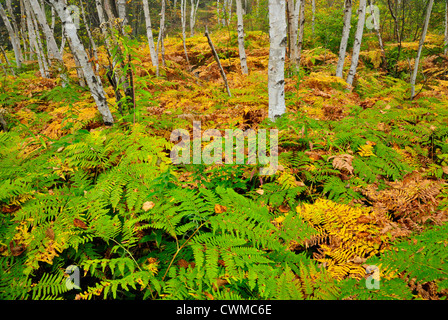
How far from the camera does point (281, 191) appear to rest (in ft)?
7.58

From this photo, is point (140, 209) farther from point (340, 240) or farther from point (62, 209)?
point (340, 240)

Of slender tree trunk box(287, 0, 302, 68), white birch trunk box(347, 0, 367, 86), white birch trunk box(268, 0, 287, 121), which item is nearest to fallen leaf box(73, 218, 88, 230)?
white birch trunk box(268, 0, 287, 121)

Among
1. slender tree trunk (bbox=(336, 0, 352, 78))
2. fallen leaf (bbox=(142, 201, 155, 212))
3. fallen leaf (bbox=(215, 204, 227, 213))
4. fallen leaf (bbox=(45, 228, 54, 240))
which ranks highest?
slender tree trunk (bbox=(336, 0, 352, 78))

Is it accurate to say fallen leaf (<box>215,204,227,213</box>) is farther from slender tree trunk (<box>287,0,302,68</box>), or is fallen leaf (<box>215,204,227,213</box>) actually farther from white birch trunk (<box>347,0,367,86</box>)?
white birch trunk (<box>347,0,367,86</box>)

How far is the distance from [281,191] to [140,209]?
1.46 meters

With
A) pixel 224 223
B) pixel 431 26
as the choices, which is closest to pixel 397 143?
pixel 224 223

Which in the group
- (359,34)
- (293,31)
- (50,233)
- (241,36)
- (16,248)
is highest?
(241,36)

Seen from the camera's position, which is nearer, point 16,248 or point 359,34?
point 16,248

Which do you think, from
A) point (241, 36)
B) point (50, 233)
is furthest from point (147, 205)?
point (241, 36)

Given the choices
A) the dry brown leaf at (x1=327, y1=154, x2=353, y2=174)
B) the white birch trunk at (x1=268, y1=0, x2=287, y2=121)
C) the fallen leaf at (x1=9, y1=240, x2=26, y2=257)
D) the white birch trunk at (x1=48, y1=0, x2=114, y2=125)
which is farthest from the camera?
the white birch trunk at (x1=48, y1=0, x2=114, y2=125)

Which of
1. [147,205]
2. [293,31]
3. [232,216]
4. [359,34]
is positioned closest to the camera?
[232,216]

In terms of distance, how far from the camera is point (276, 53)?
127 inches

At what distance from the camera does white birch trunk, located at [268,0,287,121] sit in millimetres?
3135

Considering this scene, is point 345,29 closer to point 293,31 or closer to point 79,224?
point 293,31
